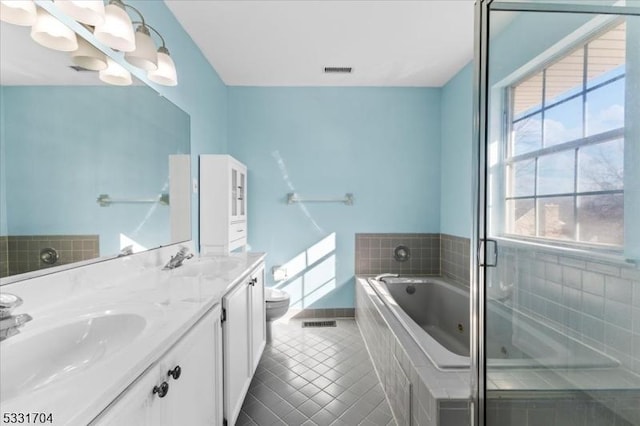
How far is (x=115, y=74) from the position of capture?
141 centimetres

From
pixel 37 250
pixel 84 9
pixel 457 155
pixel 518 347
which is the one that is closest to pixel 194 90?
pixel 84 9

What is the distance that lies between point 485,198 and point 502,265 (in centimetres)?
36

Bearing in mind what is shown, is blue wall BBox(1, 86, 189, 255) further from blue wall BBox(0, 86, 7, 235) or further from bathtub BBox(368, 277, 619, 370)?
bathtub BBox(368, 277, 619, 370)

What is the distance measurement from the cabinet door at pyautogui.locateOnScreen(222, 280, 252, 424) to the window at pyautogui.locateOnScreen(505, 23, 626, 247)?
1410mm

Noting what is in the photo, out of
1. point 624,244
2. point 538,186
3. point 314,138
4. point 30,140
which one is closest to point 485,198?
point 538,186

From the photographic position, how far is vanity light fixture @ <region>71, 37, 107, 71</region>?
1.21m

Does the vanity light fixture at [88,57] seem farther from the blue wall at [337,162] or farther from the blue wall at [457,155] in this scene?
the blue wall at [457,155]

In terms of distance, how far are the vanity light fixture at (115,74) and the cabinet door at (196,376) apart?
1.17m

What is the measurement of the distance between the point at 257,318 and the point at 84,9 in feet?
6.08

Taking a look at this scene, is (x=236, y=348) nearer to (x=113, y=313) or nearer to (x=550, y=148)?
(x=113, y=313)

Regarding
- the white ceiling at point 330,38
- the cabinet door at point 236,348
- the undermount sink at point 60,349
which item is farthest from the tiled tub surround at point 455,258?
the undermount sink at point 60,349

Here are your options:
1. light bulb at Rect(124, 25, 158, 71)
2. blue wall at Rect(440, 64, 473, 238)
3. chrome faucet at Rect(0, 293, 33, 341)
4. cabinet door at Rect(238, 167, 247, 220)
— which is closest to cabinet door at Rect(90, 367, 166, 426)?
chrome faucet at Rect(0, 293, 33, 341)

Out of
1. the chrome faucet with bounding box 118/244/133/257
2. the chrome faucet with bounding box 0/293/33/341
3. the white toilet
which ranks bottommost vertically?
the white toilet

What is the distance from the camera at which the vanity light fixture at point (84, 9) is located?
1061 mm
